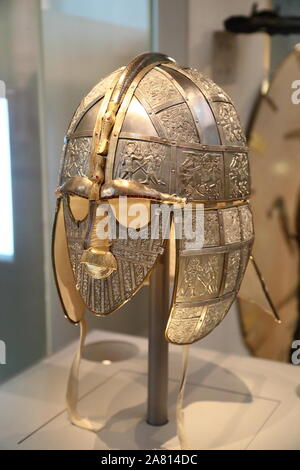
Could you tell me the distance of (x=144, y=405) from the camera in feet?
4.92

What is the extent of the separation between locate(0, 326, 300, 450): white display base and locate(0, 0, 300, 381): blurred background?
0.16 m

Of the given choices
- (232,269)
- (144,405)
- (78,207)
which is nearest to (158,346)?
(144,405)

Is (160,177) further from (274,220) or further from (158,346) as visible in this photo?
(274,220)

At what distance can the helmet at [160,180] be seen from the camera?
1082 mm

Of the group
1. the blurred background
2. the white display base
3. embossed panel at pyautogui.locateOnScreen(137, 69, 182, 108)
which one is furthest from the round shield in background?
embossed panel at pyautogui.locateOnScreen(137, 69, 182, 108)

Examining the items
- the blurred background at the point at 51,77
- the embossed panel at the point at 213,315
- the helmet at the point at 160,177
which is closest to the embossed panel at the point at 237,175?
the helmet at the point at 160,177

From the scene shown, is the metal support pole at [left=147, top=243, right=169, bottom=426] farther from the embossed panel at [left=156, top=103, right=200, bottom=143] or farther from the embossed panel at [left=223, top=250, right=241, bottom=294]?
the embossed panel at [left=156, top=103, right=200, bottom=143]

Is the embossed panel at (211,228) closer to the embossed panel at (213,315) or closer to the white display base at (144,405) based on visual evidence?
the embossed panel at (213,315)

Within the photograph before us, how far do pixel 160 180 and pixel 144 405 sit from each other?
0.72 meters

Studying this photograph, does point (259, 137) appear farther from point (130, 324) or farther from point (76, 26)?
point (130, 324)

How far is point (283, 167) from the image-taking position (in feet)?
7.06

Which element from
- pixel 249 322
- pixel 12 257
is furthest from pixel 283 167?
pixel 12 257

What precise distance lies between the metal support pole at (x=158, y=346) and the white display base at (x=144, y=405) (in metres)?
0.05

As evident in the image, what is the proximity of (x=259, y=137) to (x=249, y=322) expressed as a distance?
29.3 inches
